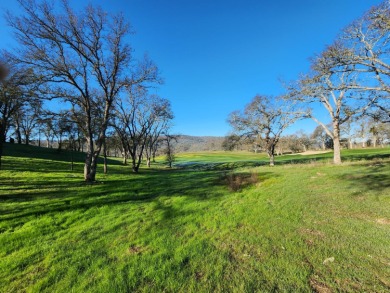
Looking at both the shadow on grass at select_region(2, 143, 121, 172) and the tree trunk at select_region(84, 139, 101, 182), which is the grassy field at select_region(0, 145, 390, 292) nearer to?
the tree trunk at select_region(84, 139, 101, 182)

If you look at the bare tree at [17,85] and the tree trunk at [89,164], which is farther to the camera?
the tree trunk at [89,164]

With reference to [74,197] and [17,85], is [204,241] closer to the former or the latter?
[74,197]

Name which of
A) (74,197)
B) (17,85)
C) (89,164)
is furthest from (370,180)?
(17,85)

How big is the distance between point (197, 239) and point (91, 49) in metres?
13.6

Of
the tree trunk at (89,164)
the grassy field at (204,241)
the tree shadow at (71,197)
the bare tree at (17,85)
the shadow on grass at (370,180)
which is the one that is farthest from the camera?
the tree trunk at (89,164)

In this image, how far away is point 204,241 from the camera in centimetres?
530

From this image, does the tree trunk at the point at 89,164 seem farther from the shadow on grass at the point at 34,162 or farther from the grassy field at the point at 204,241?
the shadow on grass at the point at 34,162

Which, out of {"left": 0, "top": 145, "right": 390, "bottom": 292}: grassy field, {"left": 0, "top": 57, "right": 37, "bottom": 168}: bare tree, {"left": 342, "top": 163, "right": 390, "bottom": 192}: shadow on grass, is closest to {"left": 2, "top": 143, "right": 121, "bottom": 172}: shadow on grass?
{"left": 0, "top": 57, "right": 37, "bottom": 168}: bare tree

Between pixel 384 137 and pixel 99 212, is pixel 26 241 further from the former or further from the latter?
pixel 384 137

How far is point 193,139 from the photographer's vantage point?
198 meters

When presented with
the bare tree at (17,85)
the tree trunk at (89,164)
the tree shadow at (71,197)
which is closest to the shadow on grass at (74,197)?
the tree shadow at (71,197)

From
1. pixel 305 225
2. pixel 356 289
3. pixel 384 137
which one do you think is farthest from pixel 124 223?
pixel 384 137

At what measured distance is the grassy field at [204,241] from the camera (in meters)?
3.77

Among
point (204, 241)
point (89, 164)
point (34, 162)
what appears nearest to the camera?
point (204, 241)
